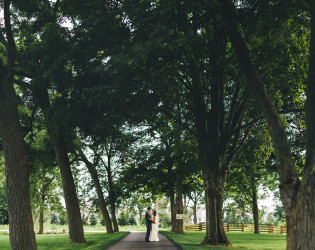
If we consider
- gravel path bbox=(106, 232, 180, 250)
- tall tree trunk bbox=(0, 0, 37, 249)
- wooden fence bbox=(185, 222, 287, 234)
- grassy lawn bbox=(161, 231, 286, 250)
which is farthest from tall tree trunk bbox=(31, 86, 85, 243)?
wooden fence bbox=(185, 222, 287, 234)

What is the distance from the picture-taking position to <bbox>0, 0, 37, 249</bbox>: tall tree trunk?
384 inches

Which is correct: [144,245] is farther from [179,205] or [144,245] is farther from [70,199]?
[179,205]

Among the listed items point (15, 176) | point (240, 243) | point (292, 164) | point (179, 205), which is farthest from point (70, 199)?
point (179, 205)

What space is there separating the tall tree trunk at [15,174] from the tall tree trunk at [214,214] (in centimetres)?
799

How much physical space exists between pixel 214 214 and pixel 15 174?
9175mm

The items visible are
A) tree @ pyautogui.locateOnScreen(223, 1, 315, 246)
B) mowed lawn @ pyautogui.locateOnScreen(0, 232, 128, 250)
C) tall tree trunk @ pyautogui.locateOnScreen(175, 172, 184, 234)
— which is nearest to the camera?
tree @ pyautogui.locateOnScreen(223, 1, 315, 246)

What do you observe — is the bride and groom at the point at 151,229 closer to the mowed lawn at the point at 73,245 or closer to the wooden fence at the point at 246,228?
the mowed lawn at the point at 73,245

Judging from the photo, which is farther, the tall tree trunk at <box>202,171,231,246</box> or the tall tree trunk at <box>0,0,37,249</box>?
the tall tree trunk at <box>202,171,231,246</box>

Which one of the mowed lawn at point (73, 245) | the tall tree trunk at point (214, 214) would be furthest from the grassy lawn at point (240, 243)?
the mowed lawn at point (73, 245)

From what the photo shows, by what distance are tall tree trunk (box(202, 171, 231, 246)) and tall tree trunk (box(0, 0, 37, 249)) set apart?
7.99m

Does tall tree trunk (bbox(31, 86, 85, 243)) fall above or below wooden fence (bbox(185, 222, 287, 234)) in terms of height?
above

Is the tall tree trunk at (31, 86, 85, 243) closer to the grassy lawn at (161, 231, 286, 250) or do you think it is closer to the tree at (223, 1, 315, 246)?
the grassy lawn at (161, 231, 286, 250)

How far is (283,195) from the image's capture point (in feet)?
23.6

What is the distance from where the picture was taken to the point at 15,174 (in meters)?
9.84
